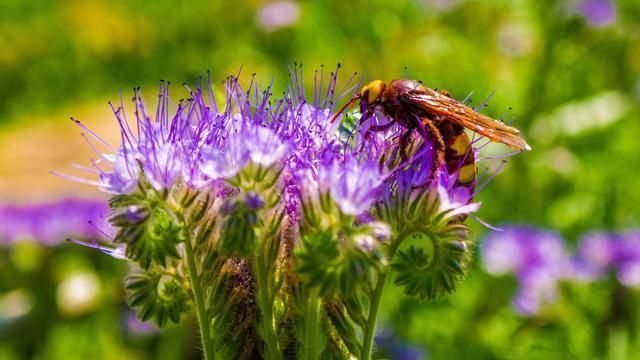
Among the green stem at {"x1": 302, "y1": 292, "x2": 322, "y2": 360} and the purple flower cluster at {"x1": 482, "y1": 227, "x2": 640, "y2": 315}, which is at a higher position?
the purple flower cluster at {"x1": 482, "y1": 227, "x2": 640, "y2": 315}

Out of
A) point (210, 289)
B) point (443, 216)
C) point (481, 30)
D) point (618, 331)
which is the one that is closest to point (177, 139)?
point (210, 289)

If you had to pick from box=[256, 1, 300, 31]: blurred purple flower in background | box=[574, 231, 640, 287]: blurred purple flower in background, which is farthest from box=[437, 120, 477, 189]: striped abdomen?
box=[256, 1, 300, 31]: blurred purple flower in background

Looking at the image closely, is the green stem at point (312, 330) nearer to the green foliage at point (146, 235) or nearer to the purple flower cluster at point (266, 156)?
the purple flower cluster at point (266, 156)

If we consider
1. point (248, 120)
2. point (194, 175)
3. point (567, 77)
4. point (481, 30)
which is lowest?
point (194, 175)

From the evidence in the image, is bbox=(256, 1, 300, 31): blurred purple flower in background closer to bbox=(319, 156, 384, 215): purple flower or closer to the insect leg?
the insect leg

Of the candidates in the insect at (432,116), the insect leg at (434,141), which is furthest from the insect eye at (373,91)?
the insect leg at (434,141)

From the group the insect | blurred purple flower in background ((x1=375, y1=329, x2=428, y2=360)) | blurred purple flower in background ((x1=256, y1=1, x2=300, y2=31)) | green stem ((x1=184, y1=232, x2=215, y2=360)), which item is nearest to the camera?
green stem ((x1=184, y1=232, x2=215, y2=360))

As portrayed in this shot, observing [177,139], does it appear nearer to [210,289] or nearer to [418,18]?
[210,289]
